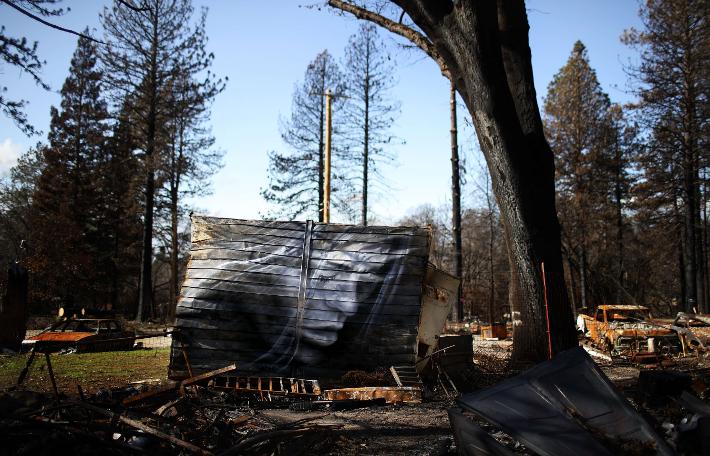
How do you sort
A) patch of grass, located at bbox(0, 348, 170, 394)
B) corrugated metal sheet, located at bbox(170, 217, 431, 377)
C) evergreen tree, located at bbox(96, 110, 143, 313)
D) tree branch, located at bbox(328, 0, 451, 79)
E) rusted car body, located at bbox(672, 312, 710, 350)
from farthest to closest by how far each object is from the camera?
1. evergreen tree, located at bbox(96, 110, 143, 313)
2. rusted car body, located at bbox(672, 312, 710, 350)
3. tree branch, located at bbox(328, 0, 451, 79)
4. patch of grass, located at bbox(0, 348, 170, 394)
5. corrugated metal sheet, located at bbox(170, 217, 431, 377)

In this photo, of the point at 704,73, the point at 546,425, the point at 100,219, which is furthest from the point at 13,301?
the point at 704,73

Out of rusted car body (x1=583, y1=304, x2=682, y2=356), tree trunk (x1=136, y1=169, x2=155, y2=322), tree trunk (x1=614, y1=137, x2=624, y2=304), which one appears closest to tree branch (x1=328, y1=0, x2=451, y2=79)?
rusted car body (x1=583, y1=304, x2=682, y2=356)

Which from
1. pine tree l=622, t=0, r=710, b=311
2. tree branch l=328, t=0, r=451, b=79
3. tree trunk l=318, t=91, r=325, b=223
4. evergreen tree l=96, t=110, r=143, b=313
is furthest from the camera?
evergreen tree l=96, t=110, r=143, b=313

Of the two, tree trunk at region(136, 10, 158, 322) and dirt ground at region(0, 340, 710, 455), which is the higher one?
tree trunk at region(136, 10, 158, 322)

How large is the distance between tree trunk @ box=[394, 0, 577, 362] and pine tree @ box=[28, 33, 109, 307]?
1163 inches

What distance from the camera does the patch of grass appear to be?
9680 millimetres

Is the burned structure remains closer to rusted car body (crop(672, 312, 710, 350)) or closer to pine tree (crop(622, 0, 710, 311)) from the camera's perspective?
rusted car body (crop(672, 312, 710, 350))

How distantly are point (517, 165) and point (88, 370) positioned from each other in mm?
9301

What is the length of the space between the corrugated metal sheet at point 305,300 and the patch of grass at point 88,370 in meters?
1.77

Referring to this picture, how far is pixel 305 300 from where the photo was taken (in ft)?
31.4

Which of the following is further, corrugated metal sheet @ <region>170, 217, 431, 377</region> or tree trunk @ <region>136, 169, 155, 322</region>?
tree trunk @ <region>136, 169, 155, 322</region>

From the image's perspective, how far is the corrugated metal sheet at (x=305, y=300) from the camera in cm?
941

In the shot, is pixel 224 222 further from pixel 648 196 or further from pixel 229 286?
pixel 648 196

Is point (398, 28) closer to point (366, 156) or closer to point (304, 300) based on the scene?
point (304, 300)
